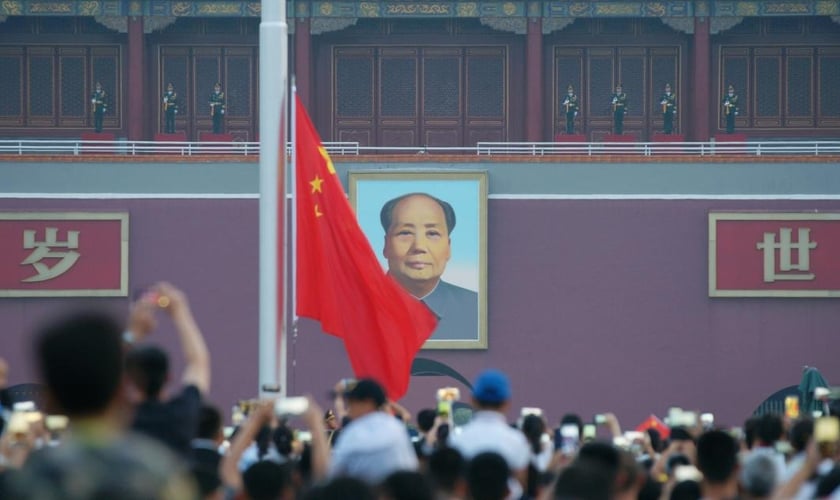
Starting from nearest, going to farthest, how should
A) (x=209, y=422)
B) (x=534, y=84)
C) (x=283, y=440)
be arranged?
(x=209, y=422) < (x=283, y=440) < (x=534, y=84)

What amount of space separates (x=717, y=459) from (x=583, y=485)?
2024 mm

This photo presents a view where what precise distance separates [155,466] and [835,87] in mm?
26293

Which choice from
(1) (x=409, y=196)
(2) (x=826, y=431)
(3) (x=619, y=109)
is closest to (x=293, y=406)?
(2) (x=826, y=431)

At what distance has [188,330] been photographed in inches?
257

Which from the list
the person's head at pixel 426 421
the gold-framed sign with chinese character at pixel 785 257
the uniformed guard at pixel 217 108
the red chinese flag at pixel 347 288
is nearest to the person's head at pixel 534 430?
the person's head at pixel 426 421

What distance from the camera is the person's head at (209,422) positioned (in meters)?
7.09

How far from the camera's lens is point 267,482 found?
5785 millimetres

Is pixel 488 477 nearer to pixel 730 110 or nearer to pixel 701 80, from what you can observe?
pixel 730 110

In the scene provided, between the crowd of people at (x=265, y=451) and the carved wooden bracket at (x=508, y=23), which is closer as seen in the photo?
the crowd of people at (x=265, y=451)

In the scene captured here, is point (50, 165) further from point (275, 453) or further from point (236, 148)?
point (275, 453)

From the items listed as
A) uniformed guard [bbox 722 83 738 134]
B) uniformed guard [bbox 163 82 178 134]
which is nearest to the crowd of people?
uniformed guard [bbox 163 82 178 134]

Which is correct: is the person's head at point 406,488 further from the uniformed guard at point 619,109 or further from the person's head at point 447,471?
the uniformed guard at point 619,109

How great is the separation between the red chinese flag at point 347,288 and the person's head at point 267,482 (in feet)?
19.0

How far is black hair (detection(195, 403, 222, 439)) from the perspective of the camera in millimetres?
7094
